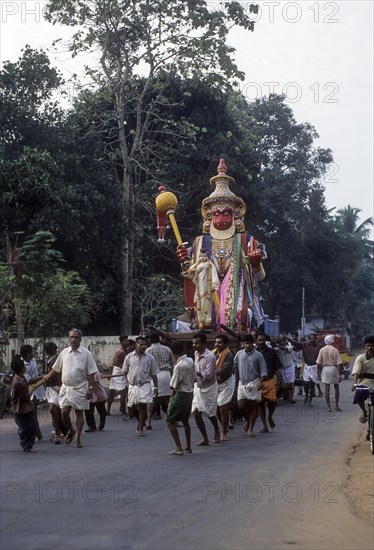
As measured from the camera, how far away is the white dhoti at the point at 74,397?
13.2m

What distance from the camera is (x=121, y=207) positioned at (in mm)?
30516

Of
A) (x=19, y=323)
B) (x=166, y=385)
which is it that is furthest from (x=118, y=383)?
(x=19, y=323)

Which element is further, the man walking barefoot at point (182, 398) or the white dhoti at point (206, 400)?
the white dhoti at point (206, 400)

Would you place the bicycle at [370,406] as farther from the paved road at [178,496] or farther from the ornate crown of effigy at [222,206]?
the ornate crown of effigy at [222,206]

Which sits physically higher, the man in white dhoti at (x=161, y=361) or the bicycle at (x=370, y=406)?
the man in white dhoti at (x=161, y=361)

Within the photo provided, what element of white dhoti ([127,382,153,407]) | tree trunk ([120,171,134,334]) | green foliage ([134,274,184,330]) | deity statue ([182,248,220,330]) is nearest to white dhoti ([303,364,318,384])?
deity statue ([182,248,220,330])

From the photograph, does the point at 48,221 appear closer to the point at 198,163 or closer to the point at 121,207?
the point at 121,207

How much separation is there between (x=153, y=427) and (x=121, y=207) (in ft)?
49.5

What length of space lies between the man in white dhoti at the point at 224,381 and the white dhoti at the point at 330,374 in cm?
513

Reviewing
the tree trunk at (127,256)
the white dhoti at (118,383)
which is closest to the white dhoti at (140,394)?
the white dhoti at (118,383)

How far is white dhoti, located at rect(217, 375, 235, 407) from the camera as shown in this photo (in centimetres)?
1445

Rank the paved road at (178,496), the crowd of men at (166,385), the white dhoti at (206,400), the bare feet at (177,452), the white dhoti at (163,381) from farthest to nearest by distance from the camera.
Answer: the white dhoti at (163,381) → the white dhoti at (206,400) → the crowd of men at (166,385) → the bare feet at (177,452) → the paved road at (178,496)

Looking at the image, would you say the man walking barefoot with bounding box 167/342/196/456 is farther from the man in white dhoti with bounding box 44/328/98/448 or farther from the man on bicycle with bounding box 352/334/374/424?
the man on bicycle with bounding box 352/334/374/424

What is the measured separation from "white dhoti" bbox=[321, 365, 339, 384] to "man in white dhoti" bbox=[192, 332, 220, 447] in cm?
614
